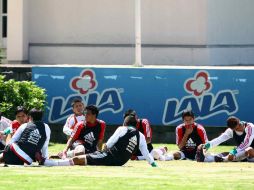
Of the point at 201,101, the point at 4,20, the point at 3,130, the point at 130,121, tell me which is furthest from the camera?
the point at 4,20

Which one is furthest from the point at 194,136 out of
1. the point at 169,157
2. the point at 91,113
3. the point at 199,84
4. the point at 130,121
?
the point at 199,84

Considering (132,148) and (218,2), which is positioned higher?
(218,2)

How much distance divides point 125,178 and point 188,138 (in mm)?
6592

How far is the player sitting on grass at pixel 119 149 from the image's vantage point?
20203 mm

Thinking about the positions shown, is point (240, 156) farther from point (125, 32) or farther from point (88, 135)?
point (125, 32)

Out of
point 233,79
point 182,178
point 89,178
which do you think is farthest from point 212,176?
point 233,79

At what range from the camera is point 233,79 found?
27.4 metres

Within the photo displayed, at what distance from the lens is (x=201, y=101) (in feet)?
90.7

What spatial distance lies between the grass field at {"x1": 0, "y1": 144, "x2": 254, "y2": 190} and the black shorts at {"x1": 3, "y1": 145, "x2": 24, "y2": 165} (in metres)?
1.05

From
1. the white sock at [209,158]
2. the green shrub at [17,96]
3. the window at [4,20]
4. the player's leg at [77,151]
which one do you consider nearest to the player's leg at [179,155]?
the white sock at [209,158]

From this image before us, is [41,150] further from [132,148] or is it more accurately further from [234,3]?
[234,3]

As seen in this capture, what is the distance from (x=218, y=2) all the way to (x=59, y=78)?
771cm

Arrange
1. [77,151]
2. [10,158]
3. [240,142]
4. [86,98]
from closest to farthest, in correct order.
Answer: [10,158] < [77,151] < [240,142] < [86,98]

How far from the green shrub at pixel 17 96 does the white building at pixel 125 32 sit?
7.36 meters
